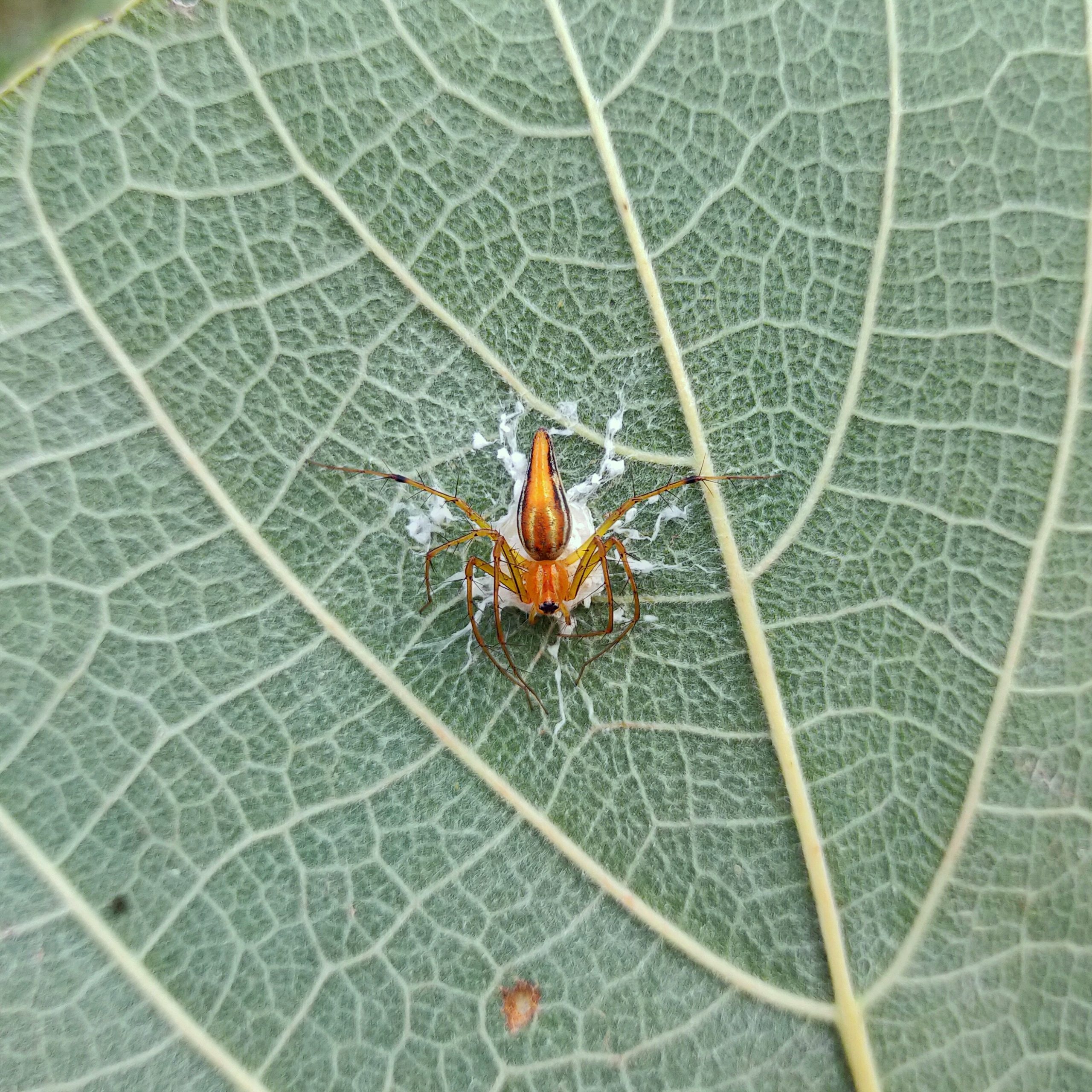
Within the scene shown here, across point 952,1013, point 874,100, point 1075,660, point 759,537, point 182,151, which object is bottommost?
point 952,1013

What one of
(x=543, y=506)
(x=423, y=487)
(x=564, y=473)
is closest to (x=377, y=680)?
(x=423, y=487)

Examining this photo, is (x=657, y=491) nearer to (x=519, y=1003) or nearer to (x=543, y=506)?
(x=543, y=506)

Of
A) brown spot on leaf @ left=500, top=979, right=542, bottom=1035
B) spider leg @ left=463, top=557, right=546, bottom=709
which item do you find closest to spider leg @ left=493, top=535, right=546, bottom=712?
spider leg @ left=463, top=557, right=546, bottom=709

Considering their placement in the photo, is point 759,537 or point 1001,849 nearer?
point 1001,849

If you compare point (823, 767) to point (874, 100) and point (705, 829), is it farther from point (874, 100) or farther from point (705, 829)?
point (874, 100)

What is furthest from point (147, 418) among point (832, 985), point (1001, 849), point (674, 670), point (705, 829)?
point (1001, 849)

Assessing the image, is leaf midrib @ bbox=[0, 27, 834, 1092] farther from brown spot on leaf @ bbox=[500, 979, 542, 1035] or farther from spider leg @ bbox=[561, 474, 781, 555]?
brown spot on leaf @ bbox=[500, 979, 542, 1035]
